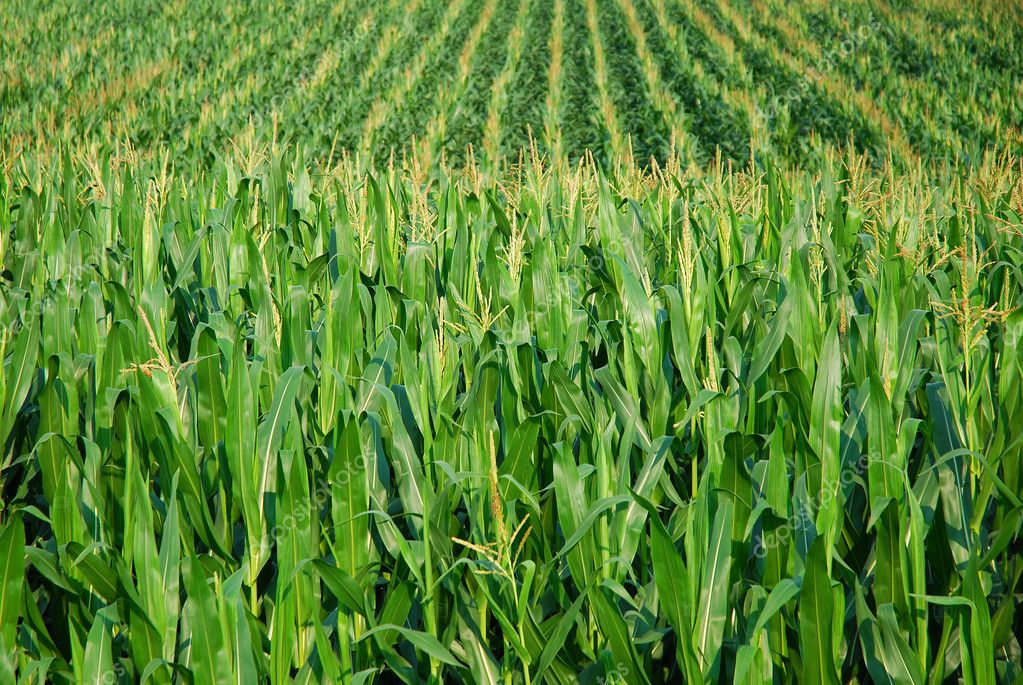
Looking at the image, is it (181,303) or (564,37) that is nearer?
(181,303)

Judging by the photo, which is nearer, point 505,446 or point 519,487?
point 519,487

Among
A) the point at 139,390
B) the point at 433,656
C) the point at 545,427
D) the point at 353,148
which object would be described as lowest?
the point at 353,148

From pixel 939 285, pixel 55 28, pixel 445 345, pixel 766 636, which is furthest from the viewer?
pixel 55 28

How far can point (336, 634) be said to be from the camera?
68.4 inches

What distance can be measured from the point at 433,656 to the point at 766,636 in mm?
600

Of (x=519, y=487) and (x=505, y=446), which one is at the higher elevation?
(x=519, y=487)

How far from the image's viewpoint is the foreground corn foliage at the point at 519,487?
4.96ft

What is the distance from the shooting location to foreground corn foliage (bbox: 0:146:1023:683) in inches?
59.5

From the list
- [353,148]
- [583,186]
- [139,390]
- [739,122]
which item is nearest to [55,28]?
[353,148]

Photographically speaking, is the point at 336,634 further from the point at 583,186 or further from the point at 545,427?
the point at 583,186

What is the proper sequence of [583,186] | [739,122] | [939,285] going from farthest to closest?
1. [739,122]
2. [583,186]
3. [939,285]

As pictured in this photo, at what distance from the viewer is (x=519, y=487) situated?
160 cm

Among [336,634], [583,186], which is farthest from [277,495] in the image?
[583,186]

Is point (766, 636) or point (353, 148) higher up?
point (766, 636)
